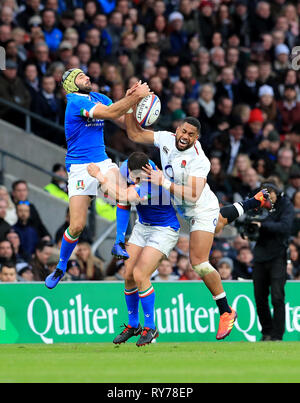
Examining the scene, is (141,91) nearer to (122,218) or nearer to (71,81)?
(71,81)

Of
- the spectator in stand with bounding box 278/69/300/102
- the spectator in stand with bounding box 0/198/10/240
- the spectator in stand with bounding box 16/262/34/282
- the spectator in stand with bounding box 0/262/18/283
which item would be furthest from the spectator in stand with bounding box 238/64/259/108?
the spectator in stand with bounding box 0/262/18/283

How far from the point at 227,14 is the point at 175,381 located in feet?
49.3

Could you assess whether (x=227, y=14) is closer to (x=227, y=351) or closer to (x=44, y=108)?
(x=44, y=108)

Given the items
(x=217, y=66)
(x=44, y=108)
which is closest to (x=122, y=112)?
(x=44, y=108)

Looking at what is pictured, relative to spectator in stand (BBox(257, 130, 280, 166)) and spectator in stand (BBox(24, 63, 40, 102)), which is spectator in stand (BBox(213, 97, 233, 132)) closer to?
spectator in stand (BBox(257, 130, 280, 166))

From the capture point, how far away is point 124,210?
12312mm

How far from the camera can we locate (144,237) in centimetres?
1234

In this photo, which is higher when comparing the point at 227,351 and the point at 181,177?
the point at 181,177

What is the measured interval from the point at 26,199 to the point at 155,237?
4760 millimetres

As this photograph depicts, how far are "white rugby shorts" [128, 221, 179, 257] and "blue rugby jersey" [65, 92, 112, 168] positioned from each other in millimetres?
1059

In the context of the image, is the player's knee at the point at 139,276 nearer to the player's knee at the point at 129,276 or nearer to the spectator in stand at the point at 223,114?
the player's knee at the point at 129,276

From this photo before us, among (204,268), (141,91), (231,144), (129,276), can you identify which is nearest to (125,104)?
(141,91)

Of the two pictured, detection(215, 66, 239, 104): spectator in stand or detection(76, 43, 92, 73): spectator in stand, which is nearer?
detection(76, 43, 92, 73): spectator in stand

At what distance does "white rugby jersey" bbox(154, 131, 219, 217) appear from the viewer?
12086mm
